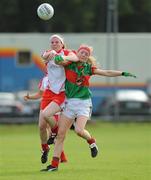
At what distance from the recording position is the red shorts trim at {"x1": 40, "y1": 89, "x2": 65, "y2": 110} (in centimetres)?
1564

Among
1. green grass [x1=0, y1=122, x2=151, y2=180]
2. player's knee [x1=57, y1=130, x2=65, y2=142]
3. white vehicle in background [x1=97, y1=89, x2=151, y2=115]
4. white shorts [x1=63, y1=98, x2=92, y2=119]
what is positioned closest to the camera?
green grass [x1=0, y1=122, x2=151, y2=180]

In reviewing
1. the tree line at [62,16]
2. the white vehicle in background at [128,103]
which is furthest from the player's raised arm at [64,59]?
Answer: the tree line at [62,16]

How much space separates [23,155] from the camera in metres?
20.3

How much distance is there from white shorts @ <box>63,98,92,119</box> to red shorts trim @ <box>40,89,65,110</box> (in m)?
0.33

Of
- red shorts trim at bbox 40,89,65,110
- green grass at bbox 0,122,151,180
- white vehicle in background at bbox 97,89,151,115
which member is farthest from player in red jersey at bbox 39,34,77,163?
white vehicle in background at bbox 97,89,151,115

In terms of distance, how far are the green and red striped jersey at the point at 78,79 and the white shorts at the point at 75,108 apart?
0.28 ft

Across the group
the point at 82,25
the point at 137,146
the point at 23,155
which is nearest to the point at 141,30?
the point at 82,25

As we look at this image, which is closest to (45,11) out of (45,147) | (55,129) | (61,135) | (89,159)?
(55,129)

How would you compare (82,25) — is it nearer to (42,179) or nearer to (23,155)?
(23,155)

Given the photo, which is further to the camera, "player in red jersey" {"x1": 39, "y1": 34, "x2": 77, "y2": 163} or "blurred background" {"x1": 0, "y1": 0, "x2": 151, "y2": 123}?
→ "blurred background" {"x1": 0, "y1": 0, "x2": 151, "y2": 123}

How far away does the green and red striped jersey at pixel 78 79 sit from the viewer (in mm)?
15234

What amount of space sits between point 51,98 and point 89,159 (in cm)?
304

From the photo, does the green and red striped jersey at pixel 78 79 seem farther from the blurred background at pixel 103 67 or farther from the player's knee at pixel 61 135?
the blurred background at pixel 103 67

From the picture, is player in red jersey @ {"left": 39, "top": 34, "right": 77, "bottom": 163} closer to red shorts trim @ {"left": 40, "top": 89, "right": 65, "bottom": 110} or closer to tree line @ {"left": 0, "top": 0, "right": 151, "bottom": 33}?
red shorts trim @ {"left": 40, "top": 89, "right": 65, "bottom": 110}
